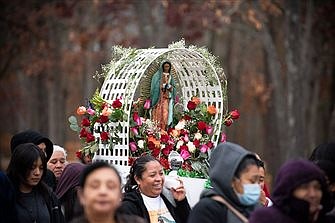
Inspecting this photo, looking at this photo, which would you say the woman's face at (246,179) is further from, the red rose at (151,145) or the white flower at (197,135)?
the white flower at (197,135)

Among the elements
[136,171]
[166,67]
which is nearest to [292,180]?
[136,171]

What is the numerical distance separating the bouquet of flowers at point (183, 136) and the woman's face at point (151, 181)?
1777 millimetres

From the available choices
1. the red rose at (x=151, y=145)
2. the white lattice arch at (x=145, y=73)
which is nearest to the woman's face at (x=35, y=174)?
the white lattice arch at (x=145, y=73)

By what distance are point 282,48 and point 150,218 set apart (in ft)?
76.4

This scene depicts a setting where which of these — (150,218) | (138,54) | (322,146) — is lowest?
(150,218)

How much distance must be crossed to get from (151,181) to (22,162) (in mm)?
1301

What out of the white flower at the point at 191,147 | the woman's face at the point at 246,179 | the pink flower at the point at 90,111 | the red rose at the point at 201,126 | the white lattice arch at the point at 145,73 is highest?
the white lattice arch at the point at 145,73

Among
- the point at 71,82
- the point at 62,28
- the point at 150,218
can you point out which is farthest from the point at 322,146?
the point at 71,82

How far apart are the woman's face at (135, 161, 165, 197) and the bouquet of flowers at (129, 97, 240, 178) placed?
1.78m

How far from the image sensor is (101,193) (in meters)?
8.20

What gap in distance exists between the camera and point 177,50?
47.5ft

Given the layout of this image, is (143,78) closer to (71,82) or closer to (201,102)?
(201,102)

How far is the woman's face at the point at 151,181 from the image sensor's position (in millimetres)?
11562

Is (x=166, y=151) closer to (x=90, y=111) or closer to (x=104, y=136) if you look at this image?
(x=104, y=136)
